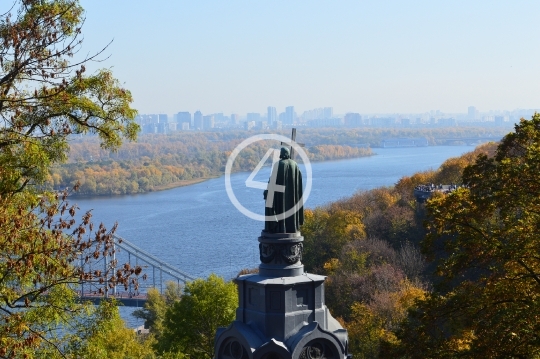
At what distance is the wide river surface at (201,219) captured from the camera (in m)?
43.1

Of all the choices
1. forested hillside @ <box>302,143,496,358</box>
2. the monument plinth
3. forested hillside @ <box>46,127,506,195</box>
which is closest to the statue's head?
the monument plinth

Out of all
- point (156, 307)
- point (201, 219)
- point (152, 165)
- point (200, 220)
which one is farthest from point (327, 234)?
point (152, 165)

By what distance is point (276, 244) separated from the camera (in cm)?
953

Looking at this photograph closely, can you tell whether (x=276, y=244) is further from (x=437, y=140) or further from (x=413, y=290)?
(x=437, y=140)

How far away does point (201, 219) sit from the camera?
2344 inches

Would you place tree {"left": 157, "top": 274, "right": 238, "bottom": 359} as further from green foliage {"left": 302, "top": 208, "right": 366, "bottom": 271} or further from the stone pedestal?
green foliage {"left": 302, "top": 208, "right": 366, "bottom": 271}

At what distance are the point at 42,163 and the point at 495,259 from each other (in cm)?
411

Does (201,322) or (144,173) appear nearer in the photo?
(201,322)

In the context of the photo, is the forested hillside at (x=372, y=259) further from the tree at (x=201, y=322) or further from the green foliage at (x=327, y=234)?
the tree at (x=201, y=322)

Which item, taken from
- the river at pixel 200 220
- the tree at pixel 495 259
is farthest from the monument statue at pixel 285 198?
the river at pixel 200 220

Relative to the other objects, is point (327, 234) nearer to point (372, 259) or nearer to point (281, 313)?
point (372, 259)

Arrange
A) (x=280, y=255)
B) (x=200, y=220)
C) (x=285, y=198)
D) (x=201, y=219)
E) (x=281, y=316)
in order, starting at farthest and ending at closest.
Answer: (x=201, y=219)
(x=200, y=220)
(x=285, y=198)
(x=280, y=255)
(x=281, y=316)

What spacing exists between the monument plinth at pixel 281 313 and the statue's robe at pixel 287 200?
1cm

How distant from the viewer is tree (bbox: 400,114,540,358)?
6.94 m
